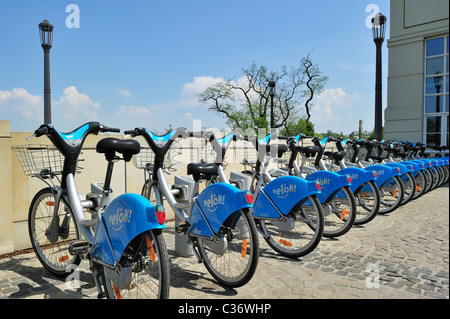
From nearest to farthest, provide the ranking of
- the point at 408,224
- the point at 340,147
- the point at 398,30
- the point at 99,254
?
the point at 99,254 → the point at 408,224 → the point at 340,147 → the point at 398,30

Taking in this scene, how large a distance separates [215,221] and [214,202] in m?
0.16

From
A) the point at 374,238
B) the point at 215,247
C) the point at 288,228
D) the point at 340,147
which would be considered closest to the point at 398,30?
the point at 340,147

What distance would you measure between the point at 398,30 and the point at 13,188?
13.8 metres

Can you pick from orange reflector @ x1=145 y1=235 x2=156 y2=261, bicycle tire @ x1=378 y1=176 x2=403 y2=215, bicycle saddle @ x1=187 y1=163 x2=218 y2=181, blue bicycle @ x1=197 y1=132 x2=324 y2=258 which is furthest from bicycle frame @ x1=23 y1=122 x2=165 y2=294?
bicycle tire @ x1=378 y1=176 x2=403 y2=215

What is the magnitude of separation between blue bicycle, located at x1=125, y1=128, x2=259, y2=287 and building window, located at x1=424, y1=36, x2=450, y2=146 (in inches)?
500

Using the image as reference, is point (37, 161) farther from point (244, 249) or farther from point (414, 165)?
point (414, 165)

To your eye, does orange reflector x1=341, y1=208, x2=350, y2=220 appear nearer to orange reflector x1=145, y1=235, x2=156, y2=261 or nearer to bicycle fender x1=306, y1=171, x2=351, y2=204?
bicycle fender x1=306, y1=171, x2=351, y2=204

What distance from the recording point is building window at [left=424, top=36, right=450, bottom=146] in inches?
502

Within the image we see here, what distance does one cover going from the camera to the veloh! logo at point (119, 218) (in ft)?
6.99

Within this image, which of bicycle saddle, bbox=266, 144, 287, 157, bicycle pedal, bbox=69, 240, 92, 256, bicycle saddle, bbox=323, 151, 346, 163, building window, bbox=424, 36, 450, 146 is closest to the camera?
bicycle pedal, bbox=69, 240, 92, 256

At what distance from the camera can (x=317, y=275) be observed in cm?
314

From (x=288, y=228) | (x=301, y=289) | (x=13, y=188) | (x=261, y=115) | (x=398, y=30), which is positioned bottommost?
(x=301, y=289)
